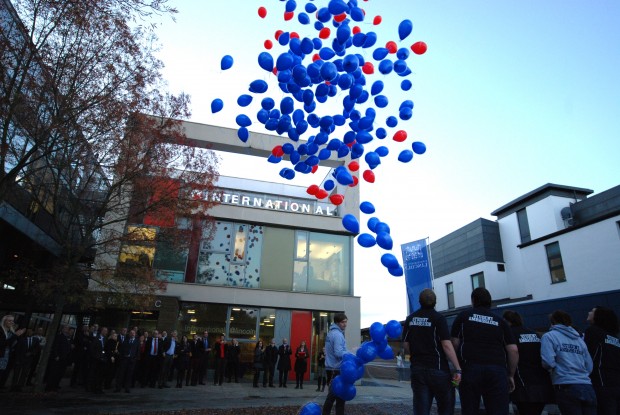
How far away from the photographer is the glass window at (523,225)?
30.0 m

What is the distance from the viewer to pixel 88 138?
9086 mm

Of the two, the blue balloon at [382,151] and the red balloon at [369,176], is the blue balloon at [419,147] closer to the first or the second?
the blue balloon at [382,151]

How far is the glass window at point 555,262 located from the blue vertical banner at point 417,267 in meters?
11.7

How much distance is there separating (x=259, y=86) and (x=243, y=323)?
11.3m

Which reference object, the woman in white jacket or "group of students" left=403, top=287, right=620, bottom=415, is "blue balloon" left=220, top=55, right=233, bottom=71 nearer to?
"group of students" left=403, top=287, right=620, bottom=415

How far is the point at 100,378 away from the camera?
10320 millimetres

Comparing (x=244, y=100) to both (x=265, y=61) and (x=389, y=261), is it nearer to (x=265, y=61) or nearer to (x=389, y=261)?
(x=265, y=61)

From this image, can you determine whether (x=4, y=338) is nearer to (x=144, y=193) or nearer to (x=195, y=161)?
(x=144, y=193)

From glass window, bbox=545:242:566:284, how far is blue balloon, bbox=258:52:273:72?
19217 mm

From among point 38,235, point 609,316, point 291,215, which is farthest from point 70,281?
point 609,316

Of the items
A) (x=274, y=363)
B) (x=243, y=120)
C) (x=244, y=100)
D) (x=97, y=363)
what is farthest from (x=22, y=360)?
(x=244, y=100)

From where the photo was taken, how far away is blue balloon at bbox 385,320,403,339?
5215 mm

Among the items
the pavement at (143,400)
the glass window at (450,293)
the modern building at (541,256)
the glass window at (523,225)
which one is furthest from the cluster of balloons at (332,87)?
the glass window at (450,293)

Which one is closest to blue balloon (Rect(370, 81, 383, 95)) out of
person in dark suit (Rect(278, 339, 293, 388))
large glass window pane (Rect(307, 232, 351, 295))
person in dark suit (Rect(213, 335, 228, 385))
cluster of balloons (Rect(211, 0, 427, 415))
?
cluster of balloons (Rect(211, 0, 427, 415))
